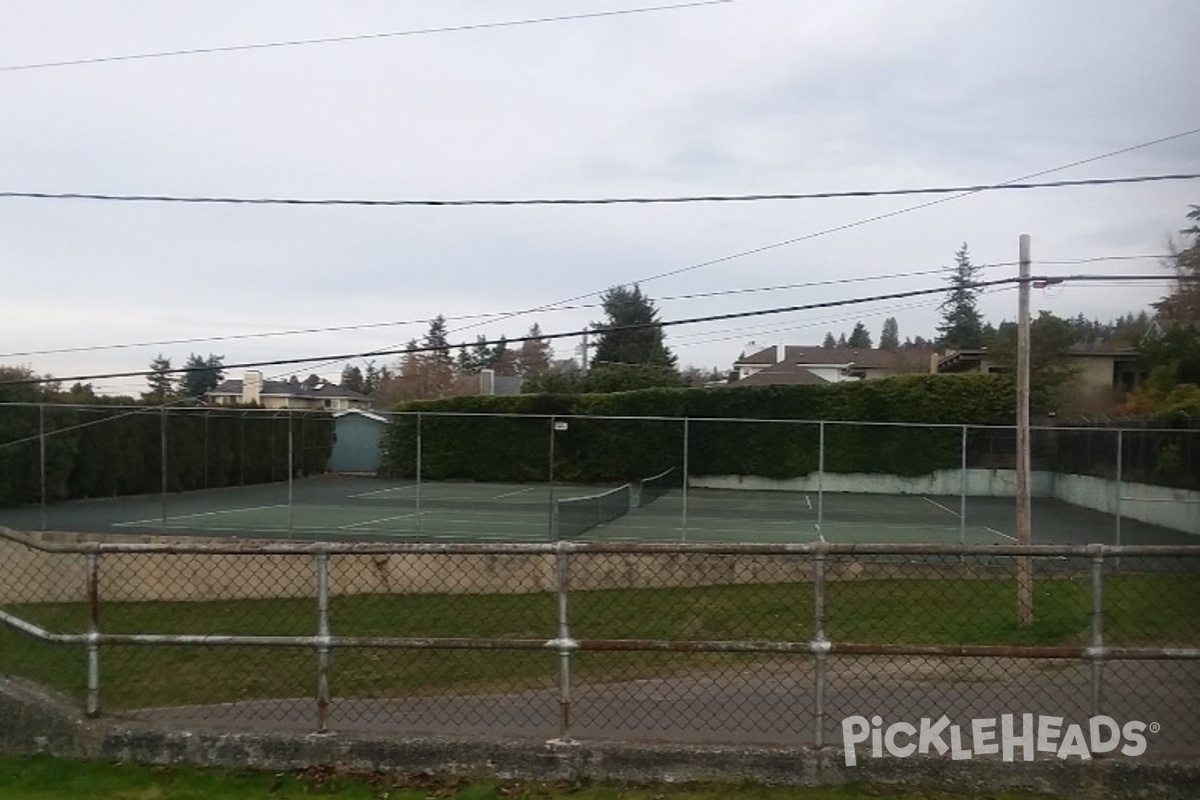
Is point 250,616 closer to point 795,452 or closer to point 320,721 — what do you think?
point 320,721

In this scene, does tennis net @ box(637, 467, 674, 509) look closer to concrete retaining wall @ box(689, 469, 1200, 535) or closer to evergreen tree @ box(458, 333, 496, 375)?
concrete retaining wall @ box(689, 469, 1200, 535)

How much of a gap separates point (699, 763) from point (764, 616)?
6.88 m

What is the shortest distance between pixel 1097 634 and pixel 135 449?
76.1 ft

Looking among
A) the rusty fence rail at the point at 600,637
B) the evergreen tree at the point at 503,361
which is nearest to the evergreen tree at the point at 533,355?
the evergreen tree at the point at 503,361

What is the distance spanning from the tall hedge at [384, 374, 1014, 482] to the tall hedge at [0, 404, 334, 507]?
13.1ft

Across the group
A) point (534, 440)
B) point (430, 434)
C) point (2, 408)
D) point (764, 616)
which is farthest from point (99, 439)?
point (764, 616)

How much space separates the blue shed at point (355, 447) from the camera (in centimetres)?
3419

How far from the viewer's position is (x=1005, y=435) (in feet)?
97.9

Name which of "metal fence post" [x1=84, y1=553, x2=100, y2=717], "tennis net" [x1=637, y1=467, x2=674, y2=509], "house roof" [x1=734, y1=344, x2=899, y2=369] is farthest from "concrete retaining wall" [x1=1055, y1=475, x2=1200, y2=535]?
"house roof" [x1=734, y1=344, x2=899, y2=369]

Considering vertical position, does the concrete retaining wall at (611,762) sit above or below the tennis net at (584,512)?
above

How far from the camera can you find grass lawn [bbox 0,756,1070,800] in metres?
4.54

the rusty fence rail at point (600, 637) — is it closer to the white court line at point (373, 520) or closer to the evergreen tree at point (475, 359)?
the white court line at point (373, 520)

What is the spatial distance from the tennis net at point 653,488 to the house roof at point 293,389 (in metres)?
46.4

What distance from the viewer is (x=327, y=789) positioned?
4.67 metres
